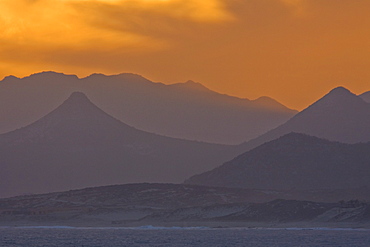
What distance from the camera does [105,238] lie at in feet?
489

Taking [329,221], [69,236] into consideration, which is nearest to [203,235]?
[69,236]

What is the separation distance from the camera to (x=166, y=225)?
19262cm

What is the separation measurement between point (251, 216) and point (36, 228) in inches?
1764

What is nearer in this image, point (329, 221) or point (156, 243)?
point (156, 243)

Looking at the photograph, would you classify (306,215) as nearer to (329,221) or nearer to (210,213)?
(329,221)

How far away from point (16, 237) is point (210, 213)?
5389cm

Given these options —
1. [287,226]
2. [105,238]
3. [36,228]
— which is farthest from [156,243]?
[36,228]

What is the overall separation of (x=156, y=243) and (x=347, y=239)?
28274 mm

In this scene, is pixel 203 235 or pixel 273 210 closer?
pixel 203 235

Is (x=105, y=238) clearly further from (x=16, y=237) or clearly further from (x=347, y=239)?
(x=347, y=239)

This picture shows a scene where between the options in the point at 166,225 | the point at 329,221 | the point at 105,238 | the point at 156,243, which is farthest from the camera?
the point at 166,225

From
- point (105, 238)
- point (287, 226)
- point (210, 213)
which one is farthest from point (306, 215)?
point (105, 238)

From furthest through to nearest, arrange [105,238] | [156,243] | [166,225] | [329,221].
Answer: [166,225] < [329,221] < [105,238] < [156,243]

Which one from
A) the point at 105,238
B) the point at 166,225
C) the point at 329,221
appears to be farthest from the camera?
the point at 166,225
